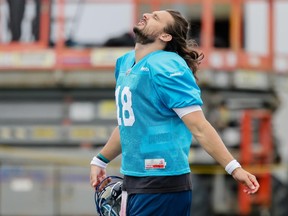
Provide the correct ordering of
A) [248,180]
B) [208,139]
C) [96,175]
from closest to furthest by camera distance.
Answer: [248,180], [208,139], [96,175]

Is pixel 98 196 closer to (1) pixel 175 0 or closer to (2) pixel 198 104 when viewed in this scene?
(2) pixel 198 104

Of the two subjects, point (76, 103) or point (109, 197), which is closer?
point (109, 197)

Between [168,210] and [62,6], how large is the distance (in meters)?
7.74

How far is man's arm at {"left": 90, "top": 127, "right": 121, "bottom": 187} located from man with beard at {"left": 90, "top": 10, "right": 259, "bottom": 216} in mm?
346

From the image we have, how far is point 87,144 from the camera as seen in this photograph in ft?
41.1

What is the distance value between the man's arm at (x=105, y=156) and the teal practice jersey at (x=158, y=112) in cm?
45

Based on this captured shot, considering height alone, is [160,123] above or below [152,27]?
below

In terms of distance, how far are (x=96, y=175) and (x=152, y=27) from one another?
1049 mm

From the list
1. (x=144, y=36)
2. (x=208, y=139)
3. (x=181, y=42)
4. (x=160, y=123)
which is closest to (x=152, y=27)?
(x=144, y=36)

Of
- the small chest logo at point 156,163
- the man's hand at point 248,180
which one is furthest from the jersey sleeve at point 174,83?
the man's hand at point 248,180

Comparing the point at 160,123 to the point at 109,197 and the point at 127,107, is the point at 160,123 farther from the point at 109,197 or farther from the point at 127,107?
the point at 109,197

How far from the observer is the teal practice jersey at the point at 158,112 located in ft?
17.3

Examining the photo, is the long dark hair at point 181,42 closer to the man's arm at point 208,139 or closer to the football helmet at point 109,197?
the man's arm at point 208,139

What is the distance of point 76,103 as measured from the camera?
12.5 m
